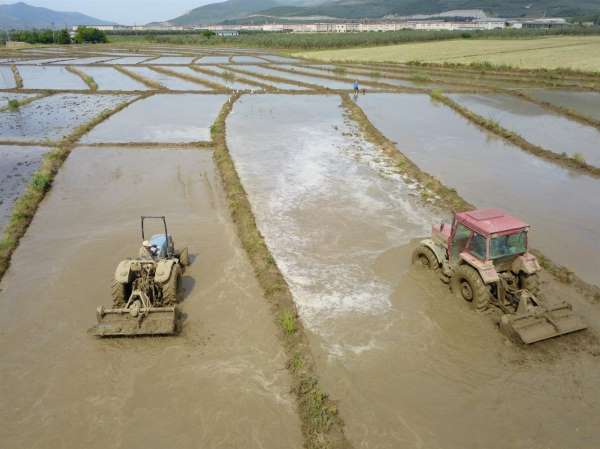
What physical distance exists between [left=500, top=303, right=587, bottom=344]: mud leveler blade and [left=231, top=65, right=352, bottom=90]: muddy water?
3009cm

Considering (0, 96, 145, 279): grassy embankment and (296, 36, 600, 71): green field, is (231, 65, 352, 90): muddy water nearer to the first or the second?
(296, 36, 600, 71): green field

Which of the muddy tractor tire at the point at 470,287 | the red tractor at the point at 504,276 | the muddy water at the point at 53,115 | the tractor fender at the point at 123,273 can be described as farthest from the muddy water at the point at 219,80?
the muddy tractor tire at the point at 470,287

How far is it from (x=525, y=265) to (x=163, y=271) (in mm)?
6628

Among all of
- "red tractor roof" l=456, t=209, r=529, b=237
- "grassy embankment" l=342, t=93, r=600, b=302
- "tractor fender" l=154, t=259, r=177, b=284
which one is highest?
"red tractor roof" l=456, t=209, r=529, b=237

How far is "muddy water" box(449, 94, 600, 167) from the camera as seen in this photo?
18.5 metres

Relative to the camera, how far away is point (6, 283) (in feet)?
30.0

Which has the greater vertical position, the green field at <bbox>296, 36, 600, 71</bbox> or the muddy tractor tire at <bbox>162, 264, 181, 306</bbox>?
the green field at <bbox>296, 36, 600, 71</bbox>

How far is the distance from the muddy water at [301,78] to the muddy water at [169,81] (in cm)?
838

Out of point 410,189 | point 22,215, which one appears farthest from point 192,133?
point 410,189

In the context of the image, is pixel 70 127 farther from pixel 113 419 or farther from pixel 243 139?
pixel 113 419

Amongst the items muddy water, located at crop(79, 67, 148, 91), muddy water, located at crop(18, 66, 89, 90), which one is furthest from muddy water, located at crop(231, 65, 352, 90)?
muddy water, located at crop(18, 66, 89, 90)

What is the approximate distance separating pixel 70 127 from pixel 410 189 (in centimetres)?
1849

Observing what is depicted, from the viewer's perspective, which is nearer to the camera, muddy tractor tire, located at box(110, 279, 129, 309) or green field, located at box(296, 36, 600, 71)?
muddy tractor tire, located at box(110, 279, 129, 309)

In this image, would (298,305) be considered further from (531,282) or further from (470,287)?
(531,282)
